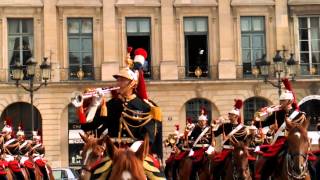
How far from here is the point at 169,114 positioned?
4278 centimetres

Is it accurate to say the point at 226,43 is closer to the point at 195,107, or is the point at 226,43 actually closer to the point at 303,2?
the point at 195,107

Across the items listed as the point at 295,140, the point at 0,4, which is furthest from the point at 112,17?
the point at 295,140

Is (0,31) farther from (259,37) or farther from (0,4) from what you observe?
(259,37)

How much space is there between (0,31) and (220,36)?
1268cm

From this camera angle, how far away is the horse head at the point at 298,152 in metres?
13.2

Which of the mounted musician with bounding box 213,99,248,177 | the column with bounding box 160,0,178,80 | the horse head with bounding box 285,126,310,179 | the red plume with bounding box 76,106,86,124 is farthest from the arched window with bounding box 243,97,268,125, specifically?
the red plume with bounding box 76,106,86,124

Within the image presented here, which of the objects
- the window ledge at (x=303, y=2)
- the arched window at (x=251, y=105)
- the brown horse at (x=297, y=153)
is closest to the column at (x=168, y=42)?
the arched window at (x=251, y=105)

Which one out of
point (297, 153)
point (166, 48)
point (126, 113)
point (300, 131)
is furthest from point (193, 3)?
point (126, 113)

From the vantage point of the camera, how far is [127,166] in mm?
7484

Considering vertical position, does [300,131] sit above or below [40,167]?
above

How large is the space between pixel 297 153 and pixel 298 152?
0.11 feet

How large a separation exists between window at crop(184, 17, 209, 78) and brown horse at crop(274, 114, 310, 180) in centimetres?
3015

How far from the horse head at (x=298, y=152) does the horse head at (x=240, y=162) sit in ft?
8.50

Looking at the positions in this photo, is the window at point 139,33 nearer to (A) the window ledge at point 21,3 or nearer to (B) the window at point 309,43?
(A) the window ledge at point 21,3
